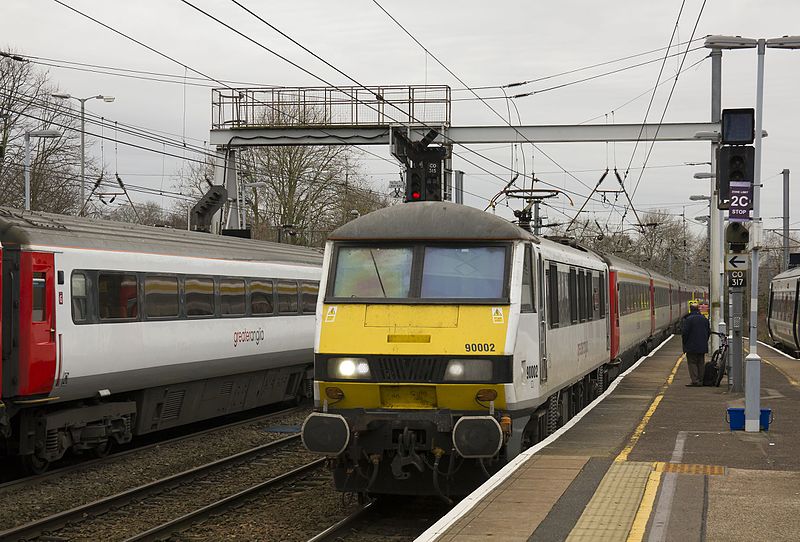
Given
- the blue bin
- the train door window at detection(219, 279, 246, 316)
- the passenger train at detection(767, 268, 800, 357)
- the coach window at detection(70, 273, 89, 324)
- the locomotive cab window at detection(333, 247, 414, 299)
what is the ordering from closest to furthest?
1. the locomotive cab window at detection(333, 247, 414, 299)
2. the coach window at detection(70, 273, 89, 324)
3. the blue bin
4. the train door window at detection(219, 279, 246, 316)
5. the passenger train at detection(767, 268, 800, 357)

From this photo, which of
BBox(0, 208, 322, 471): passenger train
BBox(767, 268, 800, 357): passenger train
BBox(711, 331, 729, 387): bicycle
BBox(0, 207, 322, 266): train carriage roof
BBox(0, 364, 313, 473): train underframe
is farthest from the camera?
BBox(767, 268, 800, 357): passenger train

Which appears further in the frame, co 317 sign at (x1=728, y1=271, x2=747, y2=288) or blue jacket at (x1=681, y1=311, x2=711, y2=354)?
blue jacket at (x1=681, y1=311, x2=711, y2=354)

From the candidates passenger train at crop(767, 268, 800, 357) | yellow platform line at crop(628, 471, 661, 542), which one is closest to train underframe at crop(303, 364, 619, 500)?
yellow platform line at crop(628, 471, 661, 542)

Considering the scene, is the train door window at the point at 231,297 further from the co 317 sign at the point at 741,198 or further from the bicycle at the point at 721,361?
the bicycle at the point at 721,361

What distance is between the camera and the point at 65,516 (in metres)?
11.5

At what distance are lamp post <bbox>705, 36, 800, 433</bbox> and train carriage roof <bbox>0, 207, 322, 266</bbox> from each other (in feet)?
28.9

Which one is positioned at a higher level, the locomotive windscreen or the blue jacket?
the locomotive windscreen

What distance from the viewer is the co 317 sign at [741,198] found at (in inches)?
595

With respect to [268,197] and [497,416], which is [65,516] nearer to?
[497,416]

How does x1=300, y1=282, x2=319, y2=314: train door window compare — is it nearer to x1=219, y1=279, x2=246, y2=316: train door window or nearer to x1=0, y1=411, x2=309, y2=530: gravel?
x1=219, y1=279, x2=246, y2=316: train door window

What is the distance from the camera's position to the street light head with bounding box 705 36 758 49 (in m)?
16.7

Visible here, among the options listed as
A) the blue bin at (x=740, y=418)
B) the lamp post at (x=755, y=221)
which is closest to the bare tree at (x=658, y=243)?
the lamp post at (x=755, y=221)

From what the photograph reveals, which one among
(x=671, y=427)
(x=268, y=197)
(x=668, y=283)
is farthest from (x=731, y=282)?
(x=268, y=197)

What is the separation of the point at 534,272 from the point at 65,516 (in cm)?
579
